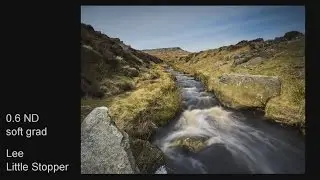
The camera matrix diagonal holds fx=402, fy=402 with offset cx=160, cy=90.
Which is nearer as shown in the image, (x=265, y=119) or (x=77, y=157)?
(x=77, y=157)

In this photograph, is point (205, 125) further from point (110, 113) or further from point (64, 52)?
point (64, 52)

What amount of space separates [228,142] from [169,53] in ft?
9.87

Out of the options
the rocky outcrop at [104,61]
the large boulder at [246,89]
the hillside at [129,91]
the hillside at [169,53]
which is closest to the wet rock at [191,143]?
the hillside at [129,91]

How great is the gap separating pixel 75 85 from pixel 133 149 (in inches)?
78.0

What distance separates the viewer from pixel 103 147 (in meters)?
8.92

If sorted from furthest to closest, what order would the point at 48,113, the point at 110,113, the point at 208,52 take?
the point at 208,52, the point at 110,113, the point at 48,113

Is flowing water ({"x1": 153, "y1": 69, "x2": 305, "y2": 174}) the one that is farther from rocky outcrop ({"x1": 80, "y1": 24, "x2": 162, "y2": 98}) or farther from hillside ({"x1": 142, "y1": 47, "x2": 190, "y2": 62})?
rocky outcrop ({"x1": 80, "y1": 24, "x2": 162, "y2": 98})

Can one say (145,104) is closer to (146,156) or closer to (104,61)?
(104,61)

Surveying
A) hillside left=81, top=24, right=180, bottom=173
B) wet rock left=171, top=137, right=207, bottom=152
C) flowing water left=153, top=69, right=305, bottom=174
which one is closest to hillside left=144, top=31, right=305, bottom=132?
flowing water left=153, top=69, right=305, bottom=174

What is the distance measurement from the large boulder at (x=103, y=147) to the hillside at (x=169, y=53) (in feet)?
8.40

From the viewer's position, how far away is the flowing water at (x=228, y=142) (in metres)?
9.35
